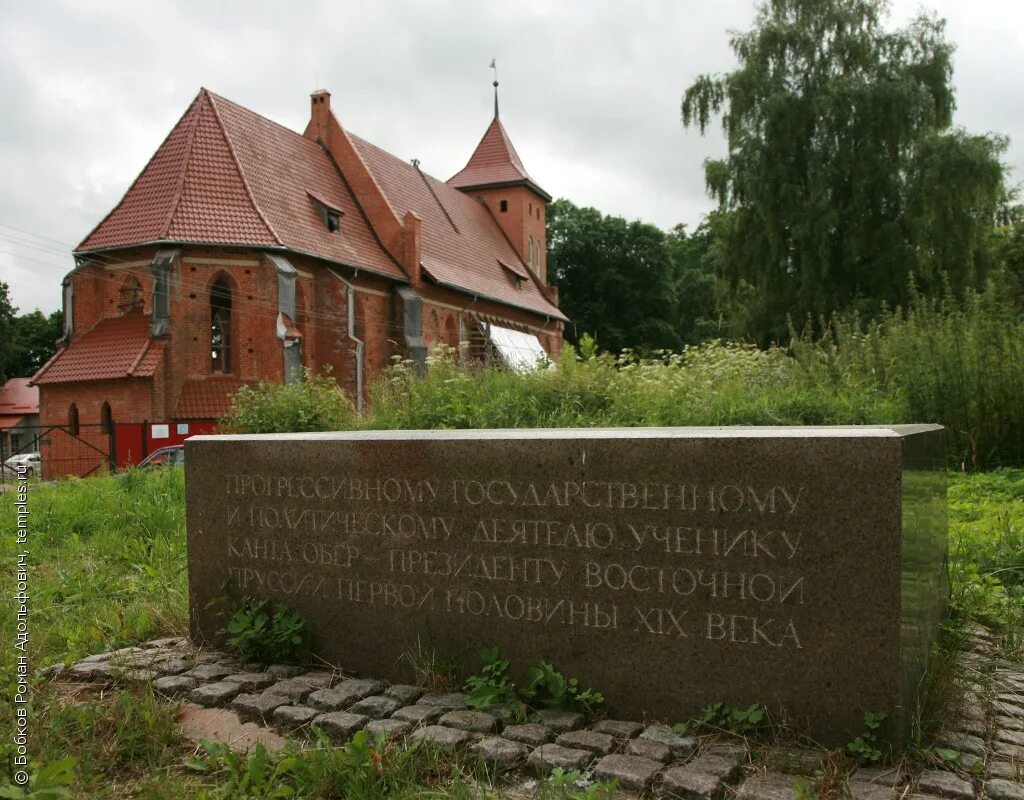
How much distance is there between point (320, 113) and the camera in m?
35.0

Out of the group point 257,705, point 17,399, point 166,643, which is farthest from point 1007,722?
point 17,399

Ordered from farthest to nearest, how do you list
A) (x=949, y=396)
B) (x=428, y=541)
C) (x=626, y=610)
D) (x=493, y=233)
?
(x=493, y=233) → (x=949, y=396) → (x=428, y=541) → (x=626, y=610)

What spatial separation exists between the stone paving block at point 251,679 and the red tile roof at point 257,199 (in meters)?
23.1

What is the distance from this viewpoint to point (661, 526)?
3352mm

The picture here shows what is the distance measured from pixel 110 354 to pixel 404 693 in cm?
2403

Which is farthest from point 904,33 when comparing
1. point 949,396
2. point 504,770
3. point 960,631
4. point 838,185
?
point 504,770

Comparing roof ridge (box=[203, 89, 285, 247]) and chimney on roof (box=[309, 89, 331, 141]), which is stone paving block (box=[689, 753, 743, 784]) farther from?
chimney on roof (box=[309, 89, 331, 141])

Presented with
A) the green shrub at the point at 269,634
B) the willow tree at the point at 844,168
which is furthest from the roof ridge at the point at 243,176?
the green shrub at the point at 269,634

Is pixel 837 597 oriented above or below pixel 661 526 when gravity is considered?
below

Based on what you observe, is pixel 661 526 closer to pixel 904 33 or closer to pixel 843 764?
pixel 843 764

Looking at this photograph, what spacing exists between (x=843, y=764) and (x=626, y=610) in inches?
36.1

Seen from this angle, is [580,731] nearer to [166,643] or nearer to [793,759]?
[793,759]

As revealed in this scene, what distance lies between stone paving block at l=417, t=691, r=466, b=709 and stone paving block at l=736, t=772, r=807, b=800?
1.22 m

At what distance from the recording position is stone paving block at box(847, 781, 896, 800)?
2680 millimetres
